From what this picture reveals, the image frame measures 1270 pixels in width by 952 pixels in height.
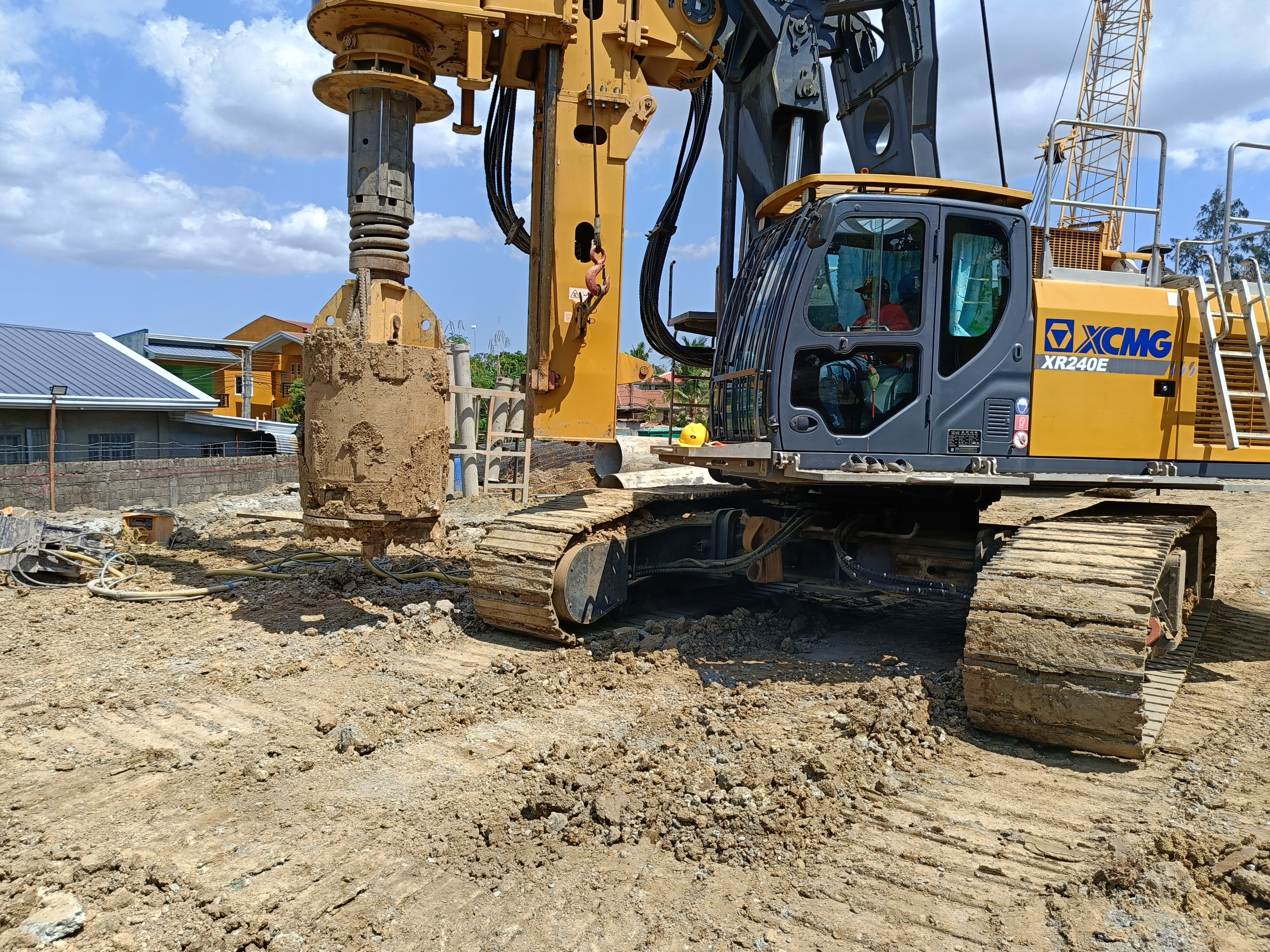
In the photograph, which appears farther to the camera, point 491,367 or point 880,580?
point 491,367

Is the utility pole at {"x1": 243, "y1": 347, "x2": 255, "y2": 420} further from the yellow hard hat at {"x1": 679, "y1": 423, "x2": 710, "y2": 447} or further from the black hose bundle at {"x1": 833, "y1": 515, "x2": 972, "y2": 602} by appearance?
the black hose bundle at {"x1": 833, "y1": 515, "x2": 972, "y2": 602}

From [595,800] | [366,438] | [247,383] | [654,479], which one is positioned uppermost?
[247,383]

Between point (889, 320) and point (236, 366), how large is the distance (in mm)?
34537

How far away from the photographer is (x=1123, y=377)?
5.52m

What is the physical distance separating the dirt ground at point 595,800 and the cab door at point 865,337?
111cm

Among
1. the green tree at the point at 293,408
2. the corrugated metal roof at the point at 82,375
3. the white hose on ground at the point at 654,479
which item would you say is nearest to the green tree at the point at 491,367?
the green tree at the point at 293,408

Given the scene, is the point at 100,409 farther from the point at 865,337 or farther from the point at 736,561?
the point at 865,337

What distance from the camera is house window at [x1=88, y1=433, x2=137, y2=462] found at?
19.5 m

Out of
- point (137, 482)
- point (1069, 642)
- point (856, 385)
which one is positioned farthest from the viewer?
point (137, 482)

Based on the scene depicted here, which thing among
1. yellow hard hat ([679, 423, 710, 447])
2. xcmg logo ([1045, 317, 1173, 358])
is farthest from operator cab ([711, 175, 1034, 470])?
yellow hard hat ([679, 423, 710, 447])

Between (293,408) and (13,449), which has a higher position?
(293,408)

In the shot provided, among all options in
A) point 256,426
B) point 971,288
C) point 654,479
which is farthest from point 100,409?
point 971,288

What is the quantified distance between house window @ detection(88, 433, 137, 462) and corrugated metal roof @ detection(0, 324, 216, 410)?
0.86m

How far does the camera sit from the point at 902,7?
6.78 metres
